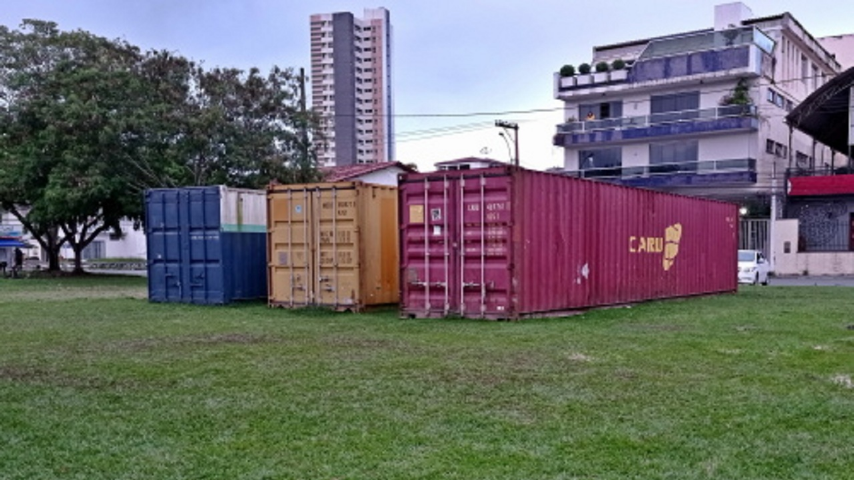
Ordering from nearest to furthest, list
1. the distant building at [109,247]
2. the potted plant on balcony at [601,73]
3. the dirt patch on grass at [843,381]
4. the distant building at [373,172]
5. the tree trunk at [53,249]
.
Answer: the dirt patch on grass at [843,381]
the tree trunk at [53,249]
the distant building at [373,172]
the potted plant on balcony at [601,73]
the distant building at [109,247]

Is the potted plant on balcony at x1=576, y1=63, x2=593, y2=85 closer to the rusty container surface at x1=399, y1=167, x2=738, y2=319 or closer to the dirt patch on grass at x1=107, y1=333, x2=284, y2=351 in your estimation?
the rusty container surface at x1=399, y1=167, x2=738, y2=319

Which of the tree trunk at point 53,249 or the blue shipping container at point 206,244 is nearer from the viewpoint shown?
the blue shipping container at point 206,244

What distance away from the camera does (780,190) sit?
3319 cm

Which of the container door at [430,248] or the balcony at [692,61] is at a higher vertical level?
the balcony at [692,61]

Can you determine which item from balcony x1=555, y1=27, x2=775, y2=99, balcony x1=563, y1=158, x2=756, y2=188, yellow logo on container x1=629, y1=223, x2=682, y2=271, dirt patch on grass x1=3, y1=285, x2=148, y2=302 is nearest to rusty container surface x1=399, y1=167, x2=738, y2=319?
yellow logo on container x1=629, y1=223, x2=682, y2=271

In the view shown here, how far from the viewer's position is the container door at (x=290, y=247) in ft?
45.3

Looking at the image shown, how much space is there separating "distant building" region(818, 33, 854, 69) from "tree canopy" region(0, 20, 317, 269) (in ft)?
123

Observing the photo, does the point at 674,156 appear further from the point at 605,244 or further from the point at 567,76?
the point at 605,244

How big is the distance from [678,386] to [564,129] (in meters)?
36.0

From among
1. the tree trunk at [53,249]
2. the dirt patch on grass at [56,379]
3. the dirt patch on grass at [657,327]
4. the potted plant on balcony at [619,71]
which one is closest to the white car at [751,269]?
the dirt patch on grass at [657,327]

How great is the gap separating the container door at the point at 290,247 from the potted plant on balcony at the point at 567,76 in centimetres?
2961

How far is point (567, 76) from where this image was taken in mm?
40875

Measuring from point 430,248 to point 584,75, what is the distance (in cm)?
3067

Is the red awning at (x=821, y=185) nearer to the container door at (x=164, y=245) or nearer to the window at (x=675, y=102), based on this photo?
the window at (x=675, y=102)
